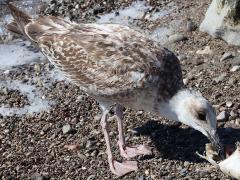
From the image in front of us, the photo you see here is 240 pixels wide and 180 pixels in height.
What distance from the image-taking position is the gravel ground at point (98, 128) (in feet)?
24.8

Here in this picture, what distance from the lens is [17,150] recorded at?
8.12 m

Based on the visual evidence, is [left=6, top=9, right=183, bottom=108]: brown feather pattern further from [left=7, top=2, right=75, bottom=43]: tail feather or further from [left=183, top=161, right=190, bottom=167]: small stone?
[left=183, top=161, right=190, bottom=167]: small stone

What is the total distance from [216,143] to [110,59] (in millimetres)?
1584

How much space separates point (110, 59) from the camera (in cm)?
730

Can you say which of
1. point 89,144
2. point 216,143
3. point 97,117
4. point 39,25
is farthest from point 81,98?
point 216,143

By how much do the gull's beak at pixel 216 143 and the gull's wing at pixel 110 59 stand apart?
74 centimetres

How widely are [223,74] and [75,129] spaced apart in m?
2.23

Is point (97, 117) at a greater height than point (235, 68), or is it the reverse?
point (235, 68)

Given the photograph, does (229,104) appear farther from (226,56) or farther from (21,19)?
(21,19)

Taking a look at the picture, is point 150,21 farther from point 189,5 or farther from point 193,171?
point 193,171

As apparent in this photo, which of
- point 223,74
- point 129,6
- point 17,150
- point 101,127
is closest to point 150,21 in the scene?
point 129,6

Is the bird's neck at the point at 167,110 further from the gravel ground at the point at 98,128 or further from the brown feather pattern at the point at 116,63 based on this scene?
the gravel ground at the point at 98,128

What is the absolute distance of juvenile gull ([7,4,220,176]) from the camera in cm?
704

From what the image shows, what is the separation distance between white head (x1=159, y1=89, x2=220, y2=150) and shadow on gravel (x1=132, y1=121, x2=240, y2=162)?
0.60 metres
